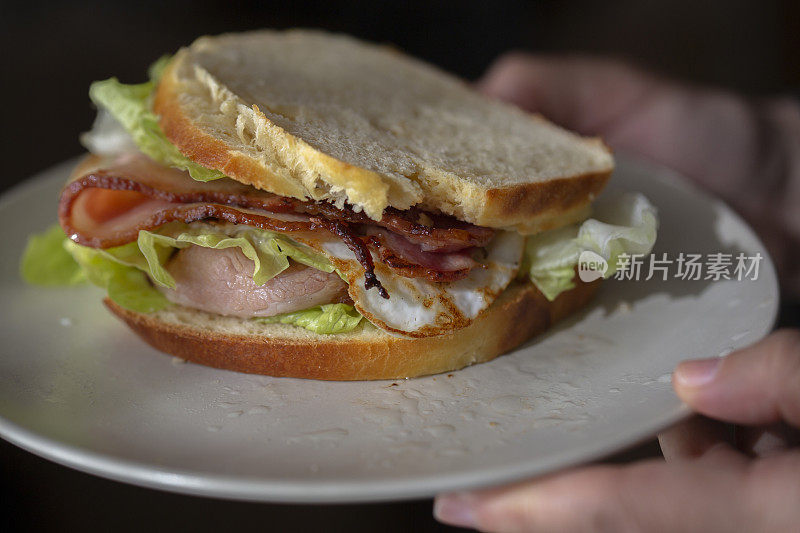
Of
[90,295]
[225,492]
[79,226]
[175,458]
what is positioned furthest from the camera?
[90,295]

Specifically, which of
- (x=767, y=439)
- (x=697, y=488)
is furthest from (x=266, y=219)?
(x=767, y=439)

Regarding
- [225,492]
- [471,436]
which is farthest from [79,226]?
[471,436]

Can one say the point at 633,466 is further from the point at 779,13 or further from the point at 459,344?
the point at 779,13

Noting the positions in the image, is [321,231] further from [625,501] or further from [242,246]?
[625,501]

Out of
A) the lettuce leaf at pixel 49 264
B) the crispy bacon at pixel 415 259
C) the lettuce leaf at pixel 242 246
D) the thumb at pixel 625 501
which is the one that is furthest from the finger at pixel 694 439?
the lettuce leaf at pixel 49 264

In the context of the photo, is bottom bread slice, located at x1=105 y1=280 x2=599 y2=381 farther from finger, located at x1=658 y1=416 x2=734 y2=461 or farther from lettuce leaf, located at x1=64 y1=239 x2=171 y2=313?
finger, located at x1=658 y1=416 x2=734 y2=461

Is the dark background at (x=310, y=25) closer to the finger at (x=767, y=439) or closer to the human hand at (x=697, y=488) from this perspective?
the finger at (x=767, y=439)
